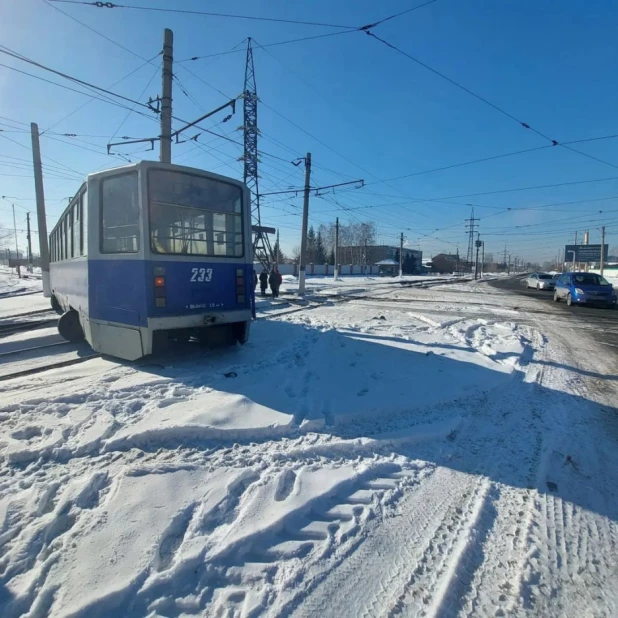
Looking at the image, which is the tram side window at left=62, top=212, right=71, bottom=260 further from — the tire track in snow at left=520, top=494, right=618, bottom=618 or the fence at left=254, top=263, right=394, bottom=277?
the fence at left=254, top=263, right=394, bottom=277

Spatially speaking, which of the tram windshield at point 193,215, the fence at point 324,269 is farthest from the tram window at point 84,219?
the fence at point 324,269

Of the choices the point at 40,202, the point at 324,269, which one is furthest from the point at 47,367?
the point at 324,269

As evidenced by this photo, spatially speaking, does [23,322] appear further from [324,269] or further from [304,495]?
[324,269]

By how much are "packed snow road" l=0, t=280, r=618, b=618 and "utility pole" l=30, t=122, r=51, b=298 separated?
16.7 m

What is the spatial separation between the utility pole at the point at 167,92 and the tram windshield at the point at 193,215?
6.34 metres

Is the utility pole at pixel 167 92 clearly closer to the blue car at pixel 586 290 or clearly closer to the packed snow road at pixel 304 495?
the packed snow road at pixel 304 495

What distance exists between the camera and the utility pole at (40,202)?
18.1 meters

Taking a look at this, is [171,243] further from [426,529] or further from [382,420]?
[426,529]

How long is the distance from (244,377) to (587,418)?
4526 millimetres

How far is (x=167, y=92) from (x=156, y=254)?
833 cm

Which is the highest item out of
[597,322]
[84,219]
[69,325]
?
[84,219]

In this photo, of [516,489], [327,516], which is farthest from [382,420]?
[327,516]

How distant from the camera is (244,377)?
5.34m

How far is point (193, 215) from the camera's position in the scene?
588 cm
